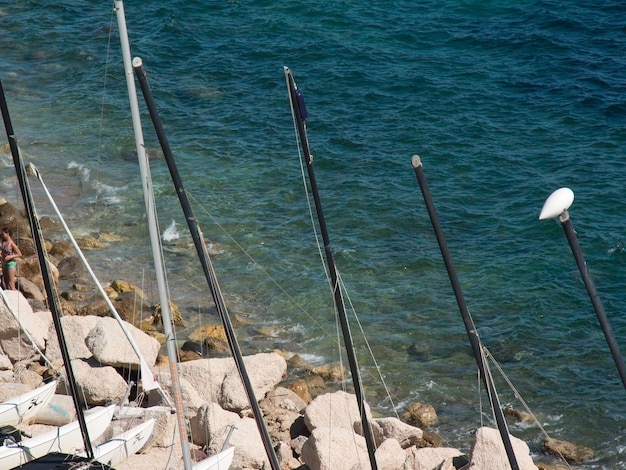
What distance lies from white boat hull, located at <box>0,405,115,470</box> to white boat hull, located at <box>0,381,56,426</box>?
1.01m

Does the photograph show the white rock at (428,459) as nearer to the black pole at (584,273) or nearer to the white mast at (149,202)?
the white mast at (149,202)

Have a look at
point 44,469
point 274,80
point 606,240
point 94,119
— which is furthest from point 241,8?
point 44,469

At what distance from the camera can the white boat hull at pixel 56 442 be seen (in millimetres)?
17984

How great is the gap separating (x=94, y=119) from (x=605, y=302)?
26.2 m

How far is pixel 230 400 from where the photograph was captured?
2216cm

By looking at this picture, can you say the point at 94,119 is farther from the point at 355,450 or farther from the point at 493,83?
the point at 355,450

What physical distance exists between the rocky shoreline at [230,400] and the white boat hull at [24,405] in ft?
2.66

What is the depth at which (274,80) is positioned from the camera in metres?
45.9

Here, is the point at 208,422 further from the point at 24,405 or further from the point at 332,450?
the point at 24,405

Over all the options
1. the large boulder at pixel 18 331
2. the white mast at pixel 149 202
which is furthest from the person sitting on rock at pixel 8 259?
the white mast at pixel 149 202

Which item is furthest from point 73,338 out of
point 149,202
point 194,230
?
point 149,202

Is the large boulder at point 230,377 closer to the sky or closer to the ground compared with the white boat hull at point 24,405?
closer to the ground

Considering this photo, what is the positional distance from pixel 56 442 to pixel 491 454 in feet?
32.4

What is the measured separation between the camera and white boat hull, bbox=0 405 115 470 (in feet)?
59.0
